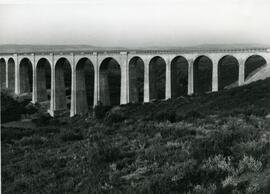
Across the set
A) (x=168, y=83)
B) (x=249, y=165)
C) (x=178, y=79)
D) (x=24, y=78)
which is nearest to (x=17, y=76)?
(x=24, y=78)

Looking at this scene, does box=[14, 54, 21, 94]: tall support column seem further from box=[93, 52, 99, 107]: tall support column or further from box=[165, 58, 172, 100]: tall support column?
box=[165, 58, 172, 100]: tall support column

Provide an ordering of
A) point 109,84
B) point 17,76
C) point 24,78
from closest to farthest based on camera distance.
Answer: point 17,76 < point 24,78 < point 109,84

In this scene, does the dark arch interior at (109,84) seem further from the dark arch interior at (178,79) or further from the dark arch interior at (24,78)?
the dark arch interior at (24,78)

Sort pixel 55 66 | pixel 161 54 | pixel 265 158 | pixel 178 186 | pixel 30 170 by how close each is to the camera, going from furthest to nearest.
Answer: pixel 55 66, pixel 161 54, pixel 30 170, pixel 265 158, pixel 178 186

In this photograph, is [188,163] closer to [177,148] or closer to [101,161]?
[177,148]

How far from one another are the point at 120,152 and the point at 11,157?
4.15 metres

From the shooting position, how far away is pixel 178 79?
83.9 meters

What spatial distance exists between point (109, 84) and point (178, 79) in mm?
16406

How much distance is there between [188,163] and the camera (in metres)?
6.56

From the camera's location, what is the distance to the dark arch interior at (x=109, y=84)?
49.8 metres

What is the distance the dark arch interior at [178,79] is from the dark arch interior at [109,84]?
9238mm

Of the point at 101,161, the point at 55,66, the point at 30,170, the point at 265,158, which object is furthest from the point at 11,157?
the point at 55,66

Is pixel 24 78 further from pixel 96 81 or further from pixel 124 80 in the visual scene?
pixel 124 80

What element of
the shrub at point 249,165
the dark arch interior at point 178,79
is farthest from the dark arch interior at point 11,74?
the shrub at point 249,165
